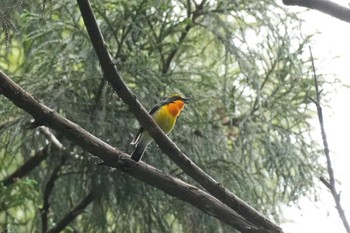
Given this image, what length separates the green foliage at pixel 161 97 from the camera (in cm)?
303

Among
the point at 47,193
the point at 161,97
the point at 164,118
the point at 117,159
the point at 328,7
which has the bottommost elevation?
the point at 117,159

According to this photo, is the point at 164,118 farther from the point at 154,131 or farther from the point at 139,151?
the point at 154,131

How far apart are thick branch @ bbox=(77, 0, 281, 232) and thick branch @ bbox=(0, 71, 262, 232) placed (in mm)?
34

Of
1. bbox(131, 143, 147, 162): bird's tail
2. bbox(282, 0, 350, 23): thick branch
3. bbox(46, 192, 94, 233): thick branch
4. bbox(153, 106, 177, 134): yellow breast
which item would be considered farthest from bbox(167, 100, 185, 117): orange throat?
bbox(282, 0, 350, 23): thick branch

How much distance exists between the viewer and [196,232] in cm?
301

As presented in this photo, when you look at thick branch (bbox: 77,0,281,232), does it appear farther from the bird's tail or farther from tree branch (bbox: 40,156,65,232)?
tree branch (bbox: 40,156,65,232)

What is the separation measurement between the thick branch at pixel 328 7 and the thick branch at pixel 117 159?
72 centimetres

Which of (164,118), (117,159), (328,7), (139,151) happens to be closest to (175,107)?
(164,118)

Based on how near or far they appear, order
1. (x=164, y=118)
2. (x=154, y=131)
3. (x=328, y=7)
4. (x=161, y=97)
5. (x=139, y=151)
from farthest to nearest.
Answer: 1. (x=161, y=97)
2. (x=164, y=118)
3. (x=139, y=151)
4. (x=154, y=131)
5. (x=328, y=7)

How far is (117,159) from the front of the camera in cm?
196

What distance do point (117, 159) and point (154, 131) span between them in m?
0.15

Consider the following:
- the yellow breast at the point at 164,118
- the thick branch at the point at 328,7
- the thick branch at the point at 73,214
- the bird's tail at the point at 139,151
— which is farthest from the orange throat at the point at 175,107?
the thick branch at the point at 328,7

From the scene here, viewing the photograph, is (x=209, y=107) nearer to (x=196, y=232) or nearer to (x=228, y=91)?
(x=228, y=91)

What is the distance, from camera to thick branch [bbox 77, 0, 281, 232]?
5.66ft
